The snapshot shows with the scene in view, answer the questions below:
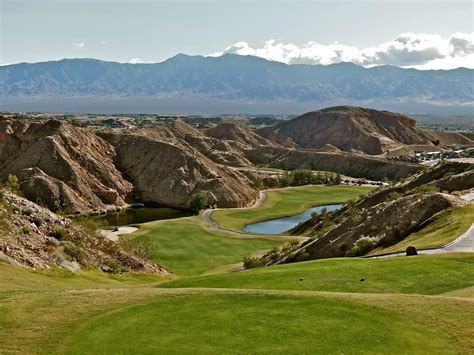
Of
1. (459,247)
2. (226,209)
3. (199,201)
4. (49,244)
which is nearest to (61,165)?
(199,201)

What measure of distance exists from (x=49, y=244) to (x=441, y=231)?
82.6ft

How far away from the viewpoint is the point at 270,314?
711 inches

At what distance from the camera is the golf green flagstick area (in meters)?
15.7

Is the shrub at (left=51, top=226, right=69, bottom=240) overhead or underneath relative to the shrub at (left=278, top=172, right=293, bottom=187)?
overhead

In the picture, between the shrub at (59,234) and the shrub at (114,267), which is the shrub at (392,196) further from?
the shrub at (59,234)

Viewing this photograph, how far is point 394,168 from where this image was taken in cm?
14588

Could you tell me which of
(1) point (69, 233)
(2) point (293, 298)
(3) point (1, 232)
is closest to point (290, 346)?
(2) point (293, 298)

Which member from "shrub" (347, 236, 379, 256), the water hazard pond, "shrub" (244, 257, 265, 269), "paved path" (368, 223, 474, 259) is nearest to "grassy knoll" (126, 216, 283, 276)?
"shrub" (244, 257, 265, 269)

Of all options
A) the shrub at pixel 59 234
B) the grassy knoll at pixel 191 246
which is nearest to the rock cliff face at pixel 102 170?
the grassy knoll at pixel 191 246

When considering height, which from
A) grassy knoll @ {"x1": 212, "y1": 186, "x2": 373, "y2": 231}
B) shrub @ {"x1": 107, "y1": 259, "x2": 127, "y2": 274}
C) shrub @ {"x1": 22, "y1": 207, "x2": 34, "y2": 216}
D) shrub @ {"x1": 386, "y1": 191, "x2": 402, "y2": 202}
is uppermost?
shrub @ {"x1": 22, "y1": 207, "x2": 34, "y2": 216}

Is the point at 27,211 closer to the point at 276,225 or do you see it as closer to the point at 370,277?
the point at 370,277

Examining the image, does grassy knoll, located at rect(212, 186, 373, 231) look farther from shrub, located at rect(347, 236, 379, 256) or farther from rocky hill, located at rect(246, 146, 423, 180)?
shrub, located at rect(347, 236, 379, 256)

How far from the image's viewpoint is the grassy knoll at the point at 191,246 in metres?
55.6

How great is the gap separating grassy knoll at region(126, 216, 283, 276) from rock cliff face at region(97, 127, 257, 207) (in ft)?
97.8
